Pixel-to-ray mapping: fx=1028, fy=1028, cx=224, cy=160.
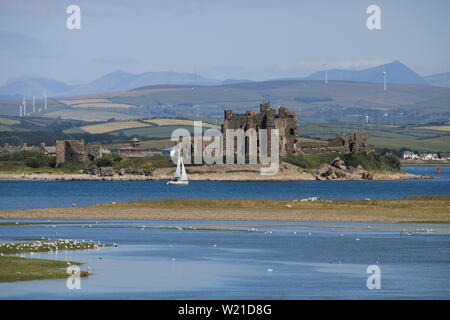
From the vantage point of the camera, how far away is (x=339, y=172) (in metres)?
183

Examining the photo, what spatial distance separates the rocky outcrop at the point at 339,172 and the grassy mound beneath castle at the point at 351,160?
1445mm

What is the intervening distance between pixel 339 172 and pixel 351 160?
6645mm

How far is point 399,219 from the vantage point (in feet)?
236

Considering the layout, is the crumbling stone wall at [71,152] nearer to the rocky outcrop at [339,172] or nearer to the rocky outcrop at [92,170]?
the rocky outcrop at [92,170]

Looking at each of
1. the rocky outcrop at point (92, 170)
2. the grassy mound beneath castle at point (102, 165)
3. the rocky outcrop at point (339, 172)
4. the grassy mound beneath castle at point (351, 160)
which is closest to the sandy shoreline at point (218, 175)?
the rocky outcrop at point (339, 172)

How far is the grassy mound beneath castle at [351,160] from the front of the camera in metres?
186

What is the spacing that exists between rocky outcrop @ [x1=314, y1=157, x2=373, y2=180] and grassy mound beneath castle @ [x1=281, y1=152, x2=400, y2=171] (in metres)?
1.45

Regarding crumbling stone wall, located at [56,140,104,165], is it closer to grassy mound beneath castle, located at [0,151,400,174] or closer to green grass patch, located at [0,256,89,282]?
grassy mound beneath castle, located at [0,151,400,174]

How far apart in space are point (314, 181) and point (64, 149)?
51672 mm

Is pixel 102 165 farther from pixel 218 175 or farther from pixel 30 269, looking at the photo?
pixel 30 269

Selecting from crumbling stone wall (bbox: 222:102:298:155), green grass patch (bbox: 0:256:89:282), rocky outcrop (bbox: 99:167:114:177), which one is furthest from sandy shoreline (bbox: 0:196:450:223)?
crumbling stone wall (bbox: 222:102:298:155)
